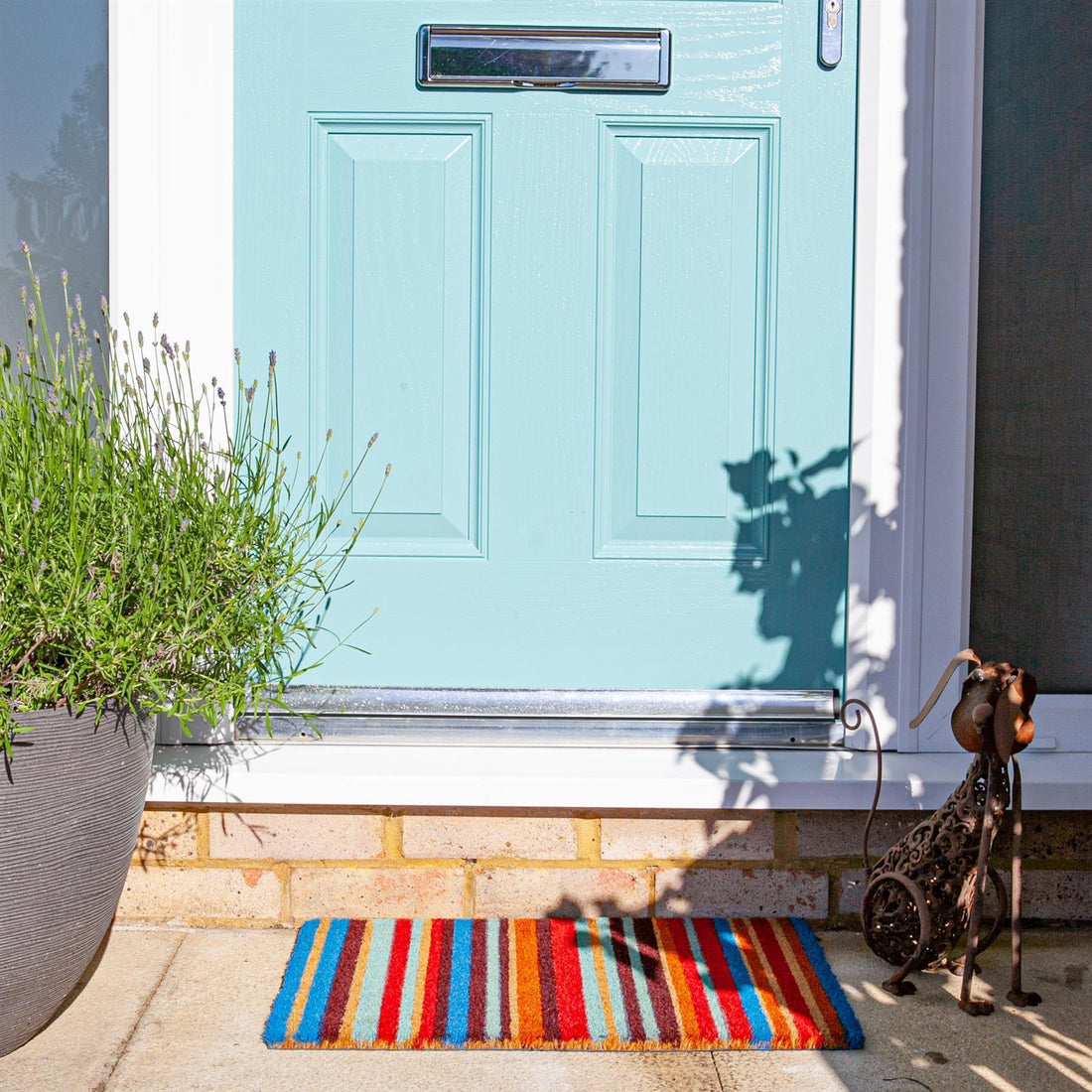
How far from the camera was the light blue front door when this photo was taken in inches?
85.9

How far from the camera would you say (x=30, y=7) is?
7.13 feet

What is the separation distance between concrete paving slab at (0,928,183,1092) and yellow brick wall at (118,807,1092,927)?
101mm

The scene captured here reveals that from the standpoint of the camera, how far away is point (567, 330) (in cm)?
221

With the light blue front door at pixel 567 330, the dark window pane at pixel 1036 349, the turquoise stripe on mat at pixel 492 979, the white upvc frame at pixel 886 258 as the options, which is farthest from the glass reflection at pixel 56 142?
the dark window pane at pixel 1036 349

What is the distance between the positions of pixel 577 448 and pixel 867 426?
22.6 inches

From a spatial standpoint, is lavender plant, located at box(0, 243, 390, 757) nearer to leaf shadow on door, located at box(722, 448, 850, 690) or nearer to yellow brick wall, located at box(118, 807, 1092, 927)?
yellow brick wall, located at box(118, 807, 1092, 927)

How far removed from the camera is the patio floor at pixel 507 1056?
5.65 feet

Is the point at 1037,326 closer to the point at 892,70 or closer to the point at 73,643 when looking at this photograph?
the point at 892,70

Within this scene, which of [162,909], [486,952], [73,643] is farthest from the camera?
[162,909]

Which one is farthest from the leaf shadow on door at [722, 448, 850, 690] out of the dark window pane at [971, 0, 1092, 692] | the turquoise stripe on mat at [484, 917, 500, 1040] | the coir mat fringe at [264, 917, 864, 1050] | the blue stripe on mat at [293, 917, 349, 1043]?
the blue stripe on mat at [293, 917, 349, 1043]

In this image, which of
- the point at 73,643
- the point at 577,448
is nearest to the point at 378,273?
the point at 577,448

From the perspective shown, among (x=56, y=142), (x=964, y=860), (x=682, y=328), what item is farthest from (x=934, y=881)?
(x=56, y=142)

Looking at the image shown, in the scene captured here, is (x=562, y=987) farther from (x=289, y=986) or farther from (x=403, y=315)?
(x=403, y=315)

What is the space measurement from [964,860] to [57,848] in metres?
1.47
